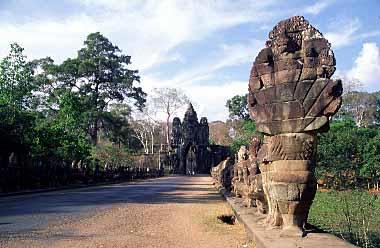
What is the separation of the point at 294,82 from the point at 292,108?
0.37 m

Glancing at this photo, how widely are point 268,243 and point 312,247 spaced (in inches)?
21.2

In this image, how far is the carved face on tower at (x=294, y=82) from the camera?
5734mm

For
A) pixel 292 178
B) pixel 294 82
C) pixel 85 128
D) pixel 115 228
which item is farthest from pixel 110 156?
pixel 292 178

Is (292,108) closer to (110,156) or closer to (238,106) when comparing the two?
(110,156)

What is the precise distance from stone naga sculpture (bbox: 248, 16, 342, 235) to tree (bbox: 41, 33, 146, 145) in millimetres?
39406

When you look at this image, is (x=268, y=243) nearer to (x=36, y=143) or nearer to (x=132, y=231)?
(x=132, y=231)

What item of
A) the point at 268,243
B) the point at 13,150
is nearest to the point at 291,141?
the point at 268,243

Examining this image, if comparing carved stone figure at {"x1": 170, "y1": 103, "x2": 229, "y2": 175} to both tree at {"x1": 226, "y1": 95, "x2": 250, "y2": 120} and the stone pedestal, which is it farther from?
the stone pedestal

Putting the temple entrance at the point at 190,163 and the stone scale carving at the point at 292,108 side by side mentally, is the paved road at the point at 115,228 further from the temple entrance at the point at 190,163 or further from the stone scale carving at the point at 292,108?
the temple entrance at the point at 190,163

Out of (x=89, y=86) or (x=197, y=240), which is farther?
(x=89, y=86)

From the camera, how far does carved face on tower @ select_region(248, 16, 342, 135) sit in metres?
5.73

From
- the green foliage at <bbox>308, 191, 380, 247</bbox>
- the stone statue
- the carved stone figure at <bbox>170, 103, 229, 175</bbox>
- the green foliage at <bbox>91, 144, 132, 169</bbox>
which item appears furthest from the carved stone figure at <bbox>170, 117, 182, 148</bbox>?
the green foliage at <bbox>308, 191, 380, 247</bbox>

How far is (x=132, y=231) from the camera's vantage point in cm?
857

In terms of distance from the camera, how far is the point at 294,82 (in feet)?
19.5
